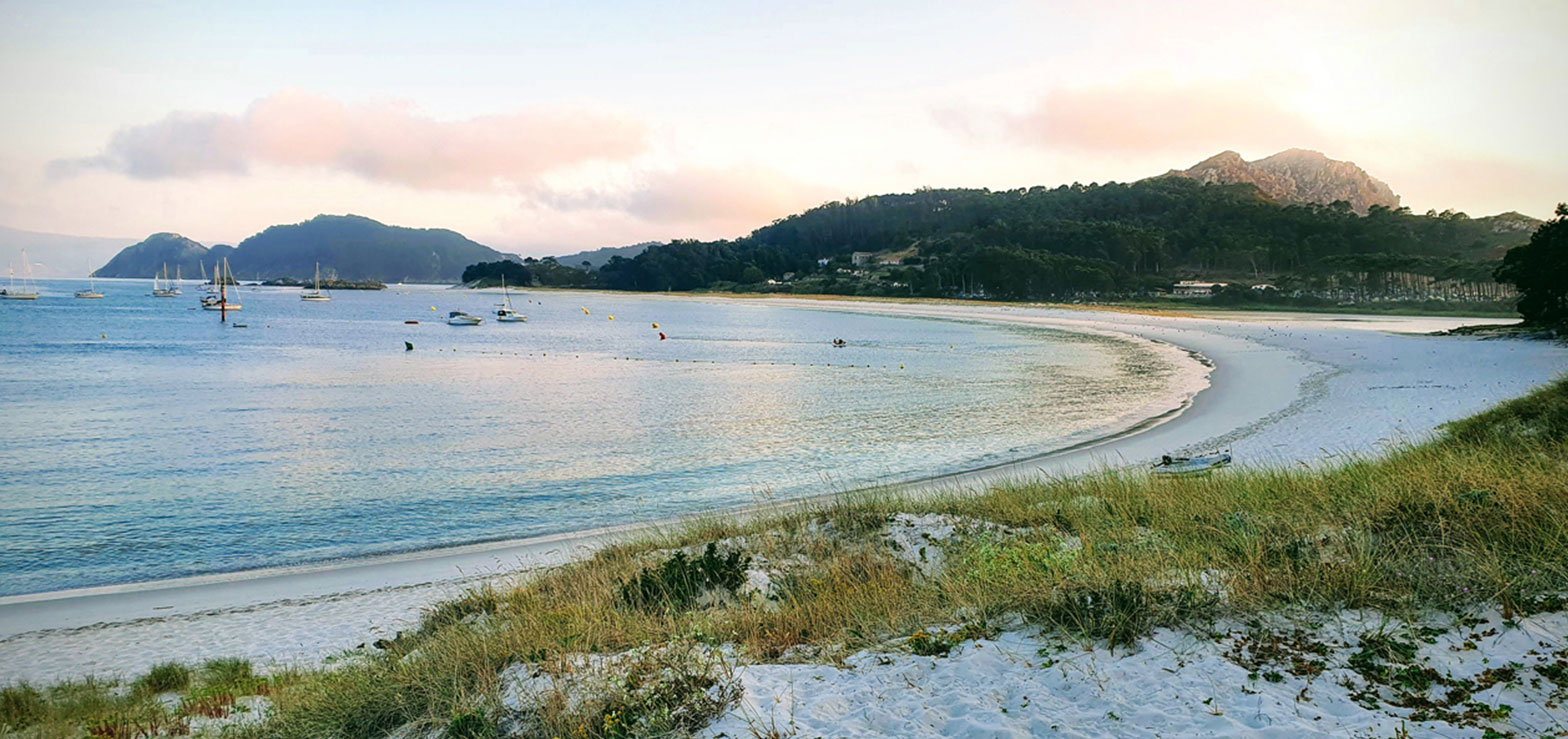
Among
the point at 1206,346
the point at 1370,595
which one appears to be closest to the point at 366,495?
the point at 1370,595

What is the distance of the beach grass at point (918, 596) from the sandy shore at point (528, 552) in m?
1.73

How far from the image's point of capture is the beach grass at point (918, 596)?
203 inches

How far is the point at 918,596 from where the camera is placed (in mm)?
6406

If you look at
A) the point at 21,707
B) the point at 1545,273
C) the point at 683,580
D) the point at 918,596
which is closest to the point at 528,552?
the point at 683,580

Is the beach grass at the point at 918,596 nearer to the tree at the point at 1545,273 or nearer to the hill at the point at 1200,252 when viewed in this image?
the tree at the point at 1545,273

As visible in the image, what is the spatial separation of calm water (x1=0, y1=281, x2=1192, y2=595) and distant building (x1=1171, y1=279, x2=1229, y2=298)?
61.7m

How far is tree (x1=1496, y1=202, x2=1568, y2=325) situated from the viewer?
3259cm

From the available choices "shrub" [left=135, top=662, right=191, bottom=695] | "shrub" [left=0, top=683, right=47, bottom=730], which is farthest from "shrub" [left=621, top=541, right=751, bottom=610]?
"shrub" [left=0, top=683, right=47, bottom=730]

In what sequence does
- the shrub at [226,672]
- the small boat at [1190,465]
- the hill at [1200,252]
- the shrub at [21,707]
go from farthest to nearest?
the hill at [1200,252], the small boat at [1190,465], the shrub at [226,672], the shrub at [21,707]

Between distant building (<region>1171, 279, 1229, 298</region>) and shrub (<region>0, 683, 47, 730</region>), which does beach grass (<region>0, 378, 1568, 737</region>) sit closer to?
shrub (<region>0, 683, 47, 730</region>)

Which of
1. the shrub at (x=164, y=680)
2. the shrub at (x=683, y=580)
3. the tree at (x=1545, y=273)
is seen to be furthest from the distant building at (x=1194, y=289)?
the shrub at (x=164, y=680)

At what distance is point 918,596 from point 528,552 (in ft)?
A: 27.7

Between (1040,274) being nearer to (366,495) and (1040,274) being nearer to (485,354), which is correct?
(485,354)

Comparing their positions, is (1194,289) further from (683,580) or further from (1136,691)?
(1136,691)
